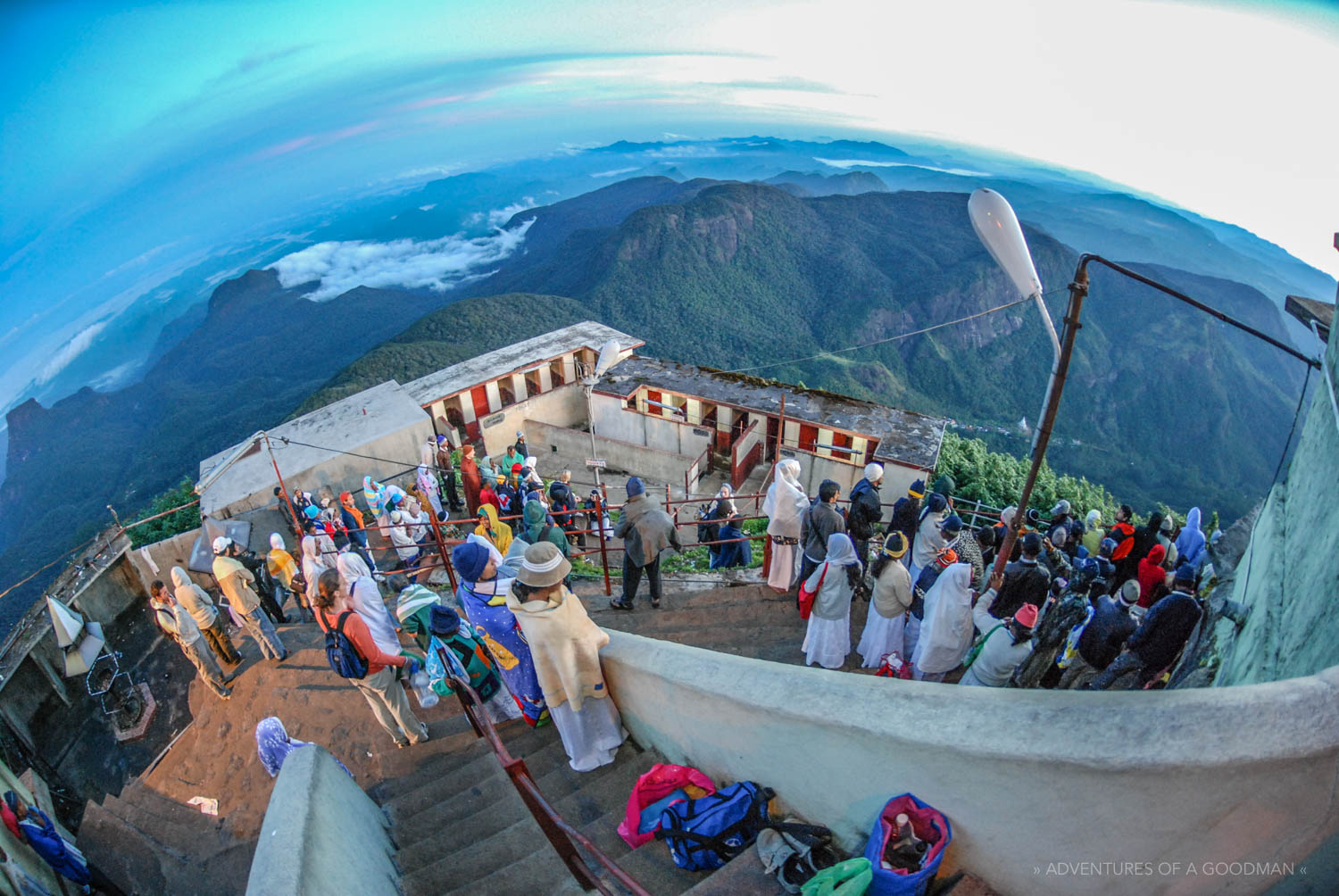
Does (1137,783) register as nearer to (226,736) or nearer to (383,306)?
(226,736)

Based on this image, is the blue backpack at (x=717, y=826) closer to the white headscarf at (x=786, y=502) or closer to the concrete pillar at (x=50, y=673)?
the white headscarf at (x=786, y=502)

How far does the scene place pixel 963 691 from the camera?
286 centimetres

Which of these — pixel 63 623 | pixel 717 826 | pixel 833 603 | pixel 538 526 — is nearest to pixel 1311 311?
pixel 833 603

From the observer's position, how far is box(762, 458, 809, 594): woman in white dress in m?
6.27

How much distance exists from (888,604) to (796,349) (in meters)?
79.0

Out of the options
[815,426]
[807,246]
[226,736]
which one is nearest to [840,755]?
[226,736]

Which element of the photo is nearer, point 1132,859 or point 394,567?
point 1132,859

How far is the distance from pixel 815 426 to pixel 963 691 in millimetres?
15621

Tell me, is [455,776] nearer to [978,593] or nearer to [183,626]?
[183,626]

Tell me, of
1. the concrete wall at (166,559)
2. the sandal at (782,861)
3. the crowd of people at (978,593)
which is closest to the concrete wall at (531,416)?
the concrete wall at (166,559)

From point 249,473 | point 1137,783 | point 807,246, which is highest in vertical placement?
point 1137,783

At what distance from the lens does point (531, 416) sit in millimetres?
20438

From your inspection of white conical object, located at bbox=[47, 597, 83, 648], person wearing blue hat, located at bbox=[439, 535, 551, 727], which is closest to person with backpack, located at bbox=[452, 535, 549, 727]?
person wearing blue hat, located at bbox=[439, 535, 551, 727]

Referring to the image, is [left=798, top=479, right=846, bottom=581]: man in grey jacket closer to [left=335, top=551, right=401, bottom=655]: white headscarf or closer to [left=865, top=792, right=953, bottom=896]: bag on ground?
[left=865, top=792, right=953, bottom=896]: bag on ground
